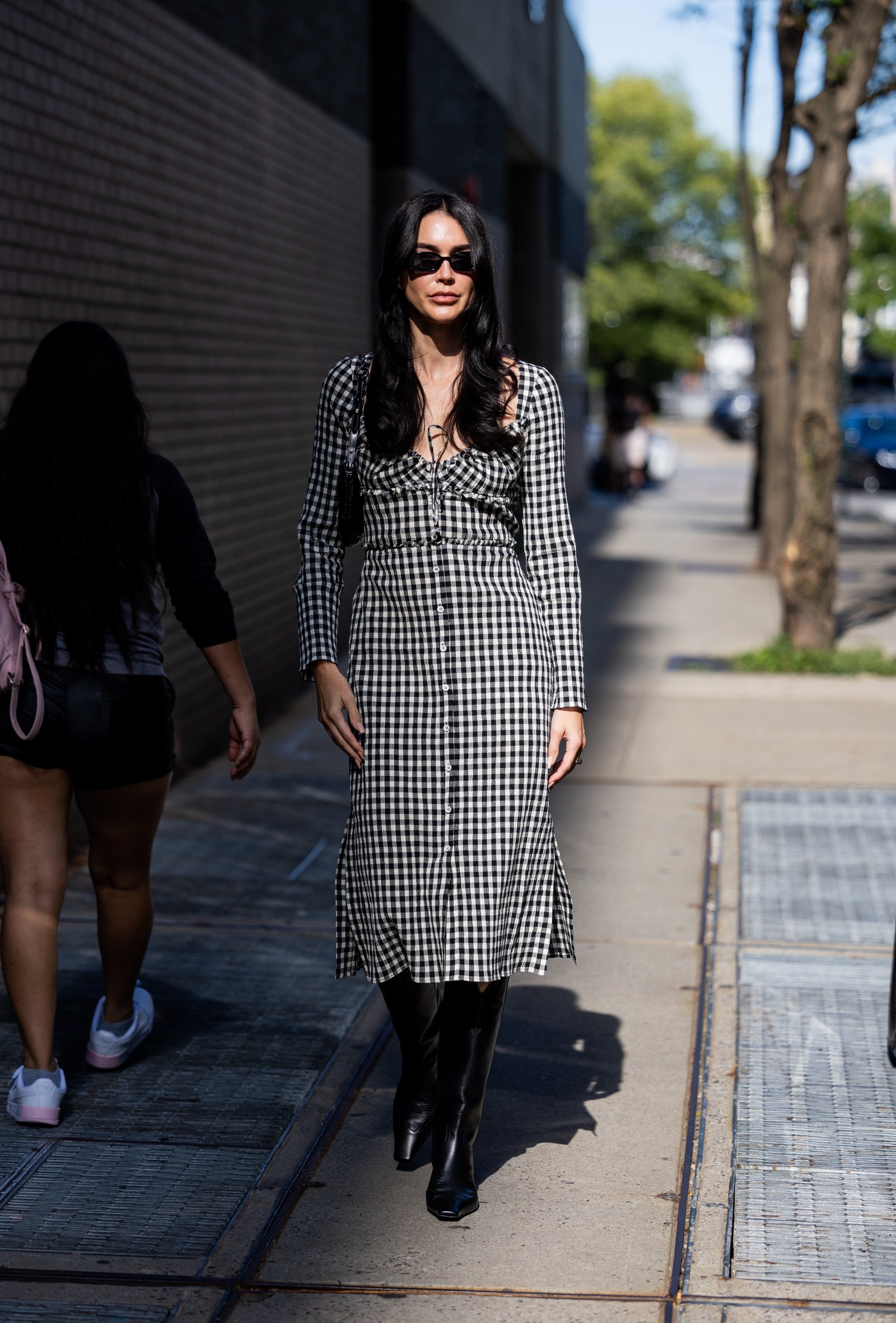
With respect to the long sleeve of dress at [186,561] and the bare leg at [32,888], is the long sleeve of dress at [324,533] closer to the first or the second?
the long sleeve of dress at [186,561]

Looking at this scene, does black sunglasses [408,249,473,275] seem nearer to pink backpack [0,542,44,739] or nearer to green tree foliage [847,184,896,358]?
pink backpack [0,542,44,739]

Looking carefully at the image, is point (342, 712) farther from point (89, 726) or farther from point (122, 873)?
point (122, 873)

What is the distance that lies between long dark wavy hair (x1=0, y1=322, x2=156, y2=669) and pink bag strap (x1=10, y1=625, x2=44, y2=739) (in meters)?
0.06

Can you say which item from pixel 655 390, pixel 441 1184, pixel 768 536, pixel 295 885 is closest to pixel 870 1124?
pixel 441 1184

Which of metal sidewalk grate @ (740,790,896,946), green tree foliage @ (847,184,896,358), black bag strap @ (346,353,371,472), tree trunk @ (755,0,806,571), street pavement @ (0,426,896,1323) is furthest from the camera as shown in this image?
green tree foliage @ (847,184,896,358)

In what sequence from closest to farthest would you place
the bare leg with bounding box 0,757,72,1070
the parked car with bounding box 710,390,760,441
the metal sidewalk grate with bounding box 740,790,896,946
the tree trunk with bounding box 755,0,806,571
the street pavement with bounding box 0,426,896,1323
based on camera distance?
the street pavement with bounding box 0,426,896,1323
the bare leg with bounding box 0,757,72,1070
the metal sidewalk grate with bounding box 740,790,896,946
the tree trunk with bounding box 755,0,806,571
the parked car with bounding box 710,390,760,441

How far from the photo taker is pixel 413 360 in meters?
3.41

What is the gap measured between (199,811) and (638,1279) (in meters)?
4.08

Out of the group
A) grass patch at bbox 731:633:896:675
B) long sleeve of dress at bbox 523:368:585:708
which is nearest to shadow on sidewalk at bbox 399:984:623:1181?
long sleeve of dress at bbox 523:368:585:708

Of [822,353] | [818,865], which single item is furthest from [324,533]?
[822,353]

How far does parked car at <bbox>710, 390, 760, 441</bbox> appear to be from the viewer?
50938mm

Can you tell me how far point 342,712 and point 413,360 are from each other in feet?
2.41

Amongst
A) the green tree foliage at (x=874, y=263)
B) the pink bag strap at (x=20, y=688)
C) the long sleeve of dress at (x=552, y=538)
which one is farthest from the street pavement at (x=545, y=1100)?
the green tree foliage at (x=874, y=263)

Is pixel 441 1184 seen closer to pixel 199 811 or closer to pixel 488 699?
pixel 488 699
